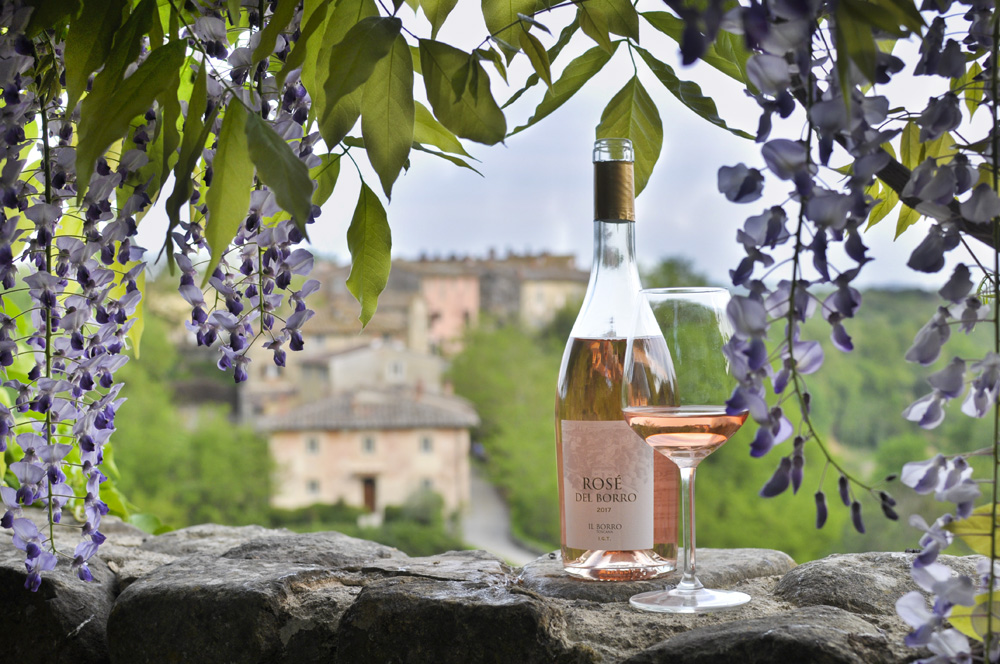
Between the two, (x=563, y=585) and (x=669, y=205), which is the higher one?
(x=669, y=205)

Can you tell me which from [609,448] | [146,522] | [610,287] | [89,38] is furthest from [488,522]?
[89,38]

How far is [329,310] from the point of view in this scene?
25.2 metres

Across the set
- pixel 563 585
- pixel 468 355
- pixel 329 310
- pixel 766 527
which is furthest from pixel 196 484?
pixel 563 585

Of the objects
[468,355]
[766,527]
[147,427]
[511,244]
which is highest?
[511,244]

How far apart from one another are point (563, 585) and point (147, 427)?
2634 centimetres

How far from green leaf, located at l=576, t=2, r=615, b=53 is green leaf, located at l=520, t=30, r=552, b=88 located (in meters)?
0.05

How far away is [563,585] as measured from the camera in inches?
29.5

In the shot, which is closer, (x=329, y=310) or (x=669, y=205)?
(x=329, y=310)

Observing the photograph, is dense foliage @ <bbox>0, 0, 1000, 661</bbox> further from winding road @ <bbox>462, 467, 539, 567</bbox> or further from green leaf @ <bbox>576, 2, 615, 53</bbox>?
winding road @ <bbox>462, 467, 539, 567</bbox>

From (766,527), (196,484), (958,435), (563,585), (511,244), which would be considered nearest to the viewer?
(563,585)

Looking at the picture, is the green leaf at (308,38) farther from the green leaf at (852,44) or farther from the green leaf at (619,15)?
the green leaf at (852,44)

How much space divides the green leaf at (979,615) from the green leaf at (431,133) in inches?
16.3

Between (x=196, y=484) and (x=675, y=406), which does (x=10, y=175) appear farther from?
(x=196, y=484)

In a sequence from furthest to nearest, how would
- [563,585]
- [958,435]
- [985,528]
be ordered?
1. [958,435]
2. [563,585]
3. [985,528]
